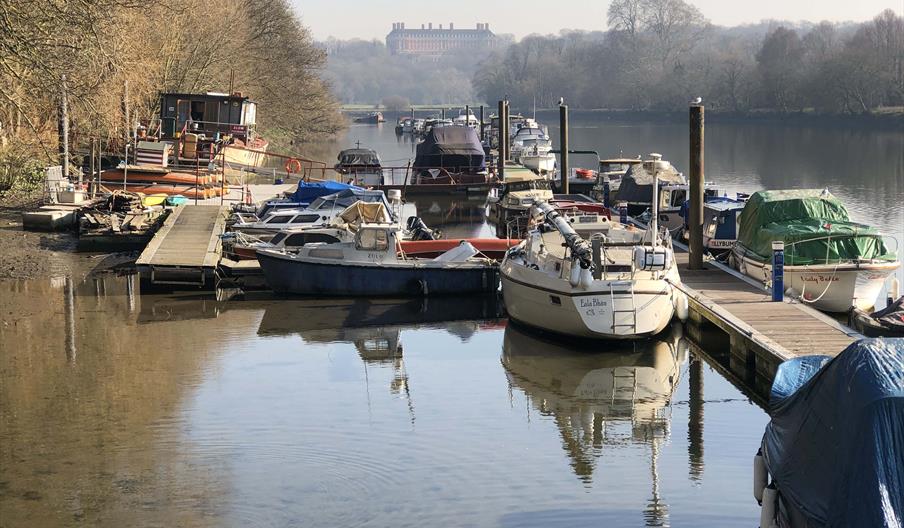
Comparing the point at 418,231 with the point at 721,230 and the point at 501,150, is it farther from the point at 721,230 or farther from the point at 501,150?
the point at 501,150

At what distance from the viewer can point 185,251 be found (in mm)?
29422

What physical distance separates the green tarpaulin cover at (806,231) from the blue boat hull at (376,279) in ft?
18.1

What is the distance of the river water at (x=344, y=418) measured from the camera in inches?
580

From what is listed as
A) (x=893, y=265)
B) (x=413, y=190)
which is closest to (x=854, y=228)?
(x=893, y=265)

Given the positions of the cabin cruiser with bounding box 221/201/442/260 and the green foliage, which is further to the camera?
the green foliage

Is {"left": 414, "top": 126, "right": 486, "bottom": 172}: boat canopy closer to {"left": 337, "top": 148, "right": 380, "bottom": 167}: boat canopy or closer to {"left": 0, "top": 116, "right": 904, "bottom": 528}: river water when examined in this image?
{"left": 337, "top": 148, "right": 380, "bottom": 167}: boat canopy

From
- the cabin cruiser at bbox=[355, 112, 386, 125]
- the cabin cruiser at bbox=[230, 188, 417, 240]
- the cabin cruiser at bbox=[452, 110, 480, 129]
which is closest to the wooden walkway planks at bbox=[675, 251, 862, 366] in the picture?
the cabin cruiser at bbox=[230, 188, 417, 240]

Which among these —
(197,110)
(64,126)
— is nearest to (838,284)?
(64,126)

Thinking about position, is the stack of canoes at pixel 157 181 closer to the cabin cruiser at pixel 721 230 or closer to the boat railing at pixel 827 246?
the cabin cruiser at pixel 721 230

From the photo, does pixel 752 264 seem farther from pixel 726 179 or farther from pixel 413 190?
pixel 726 179

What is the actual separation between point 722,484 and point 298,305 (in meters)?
13.5

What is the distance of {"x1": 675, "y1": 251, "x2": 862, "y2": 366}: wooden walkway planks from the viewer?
19516mm

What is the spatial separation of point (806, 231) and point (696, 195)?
291cm

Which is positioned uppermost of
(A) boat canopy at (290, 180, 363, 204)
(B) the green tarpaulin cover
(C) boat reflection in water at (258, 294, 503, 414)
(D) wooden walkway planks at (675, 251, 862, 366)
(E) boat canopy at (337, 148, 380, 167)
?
(E) boat canopy at (337, 148, 380, 167)
